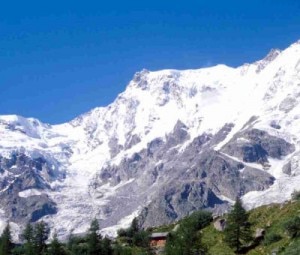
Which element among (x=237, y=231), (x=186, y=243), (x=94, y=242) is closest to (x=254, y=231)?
(x=237, y=231)

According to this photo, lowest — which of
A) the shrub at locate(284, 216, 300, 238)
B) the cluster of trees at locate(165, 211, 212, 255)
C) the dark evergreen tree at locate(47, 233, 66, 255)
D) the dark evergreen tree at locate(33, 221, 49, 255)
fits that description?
the shrub at locate(284, 216, 300, 238)

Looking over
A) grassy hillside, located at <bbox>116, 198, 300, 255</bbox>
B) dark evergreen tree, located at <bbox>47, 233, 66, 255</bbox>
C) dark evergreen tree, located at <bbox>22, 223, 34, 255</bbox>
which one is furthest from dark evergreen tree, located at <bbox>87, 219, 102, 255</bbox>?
dark evergreen tree, located at <bbox>22, 223, 34, 255</bbox>

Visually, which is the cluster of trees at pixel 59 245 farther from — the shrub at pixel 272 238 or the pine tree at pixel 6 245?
the shrub at pixel 272 238

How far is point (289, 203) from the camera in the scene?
2800 inches

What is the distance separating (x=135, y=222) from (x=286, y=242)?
3530 centimetres

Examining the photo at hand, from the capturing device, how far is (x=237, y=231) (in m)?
66.1

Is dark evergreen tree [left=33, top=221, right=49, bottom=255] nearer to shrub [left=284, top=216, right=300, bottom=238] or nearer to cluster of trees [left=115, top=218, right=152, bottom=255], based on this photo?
cluster of trees [left=115, top=218, right=152, bottom=255]

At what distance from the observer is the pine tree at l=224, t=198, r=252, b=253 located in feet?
216

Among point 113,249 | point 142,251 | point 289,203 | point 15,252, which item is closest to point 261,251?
point 289,203

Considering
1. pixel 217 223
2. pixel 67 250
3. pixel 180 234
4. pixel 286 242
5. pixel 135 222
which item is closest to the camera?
pixel 286 242

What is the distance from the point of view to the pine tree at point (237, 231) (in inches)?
2591

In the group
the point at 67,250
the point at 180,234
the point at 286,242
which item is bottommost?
the point at 286,242

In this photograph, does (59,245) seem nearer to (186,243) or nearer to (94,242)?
(94,242)

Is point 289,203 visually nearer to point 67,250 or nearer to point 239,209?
point 239,209
